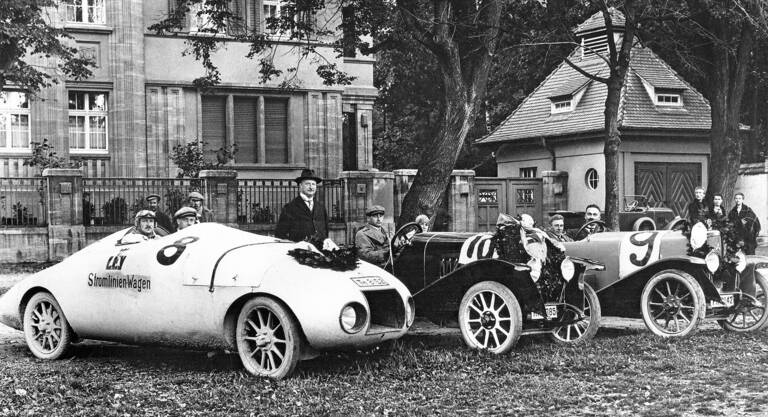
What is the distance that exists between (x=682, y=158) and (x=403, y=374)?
23474 millimetres

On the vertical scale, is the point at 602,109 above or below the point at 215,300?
above

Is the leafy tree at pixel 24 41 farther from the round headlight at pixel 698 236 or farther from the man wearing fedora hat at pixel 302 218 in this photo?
the round headlight at pixel 698 236

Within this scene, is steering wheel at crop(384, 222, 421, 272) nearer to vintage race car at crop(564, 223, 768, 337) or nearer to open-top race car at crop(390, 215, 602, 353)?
open-top race car at crop(390, 215, 602, 353)

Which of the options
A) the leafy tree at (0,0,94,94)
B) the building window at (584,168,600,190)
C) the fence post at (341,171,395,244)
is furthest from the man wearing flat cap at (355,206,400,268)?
the building window at (584,168,600,190)

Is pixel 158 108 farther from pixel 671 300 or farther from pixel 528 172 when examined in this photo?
pixel 671 300

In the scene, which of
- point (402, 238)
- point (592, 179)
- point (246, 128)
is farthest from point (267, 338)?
point (592, 179)

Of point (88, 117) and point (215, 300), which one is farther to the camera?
point (88, 117)

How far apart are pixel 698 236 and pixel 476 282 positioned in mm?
2929

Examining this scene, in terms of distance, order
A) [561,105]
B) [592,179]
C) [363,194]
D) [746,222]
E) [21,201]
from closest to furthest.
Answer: [746,222] < [21,201] < [363,194] < [592,179] < [561,105]

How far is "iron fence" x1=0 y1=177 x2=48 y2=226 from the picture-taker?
22.2 m

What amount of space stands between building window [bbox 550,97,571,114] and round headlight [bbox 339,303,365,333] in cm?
2399

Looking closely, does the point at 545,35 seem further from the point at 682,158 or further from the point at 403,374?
the point at 403,374

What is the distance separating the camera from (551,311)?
34.2ft

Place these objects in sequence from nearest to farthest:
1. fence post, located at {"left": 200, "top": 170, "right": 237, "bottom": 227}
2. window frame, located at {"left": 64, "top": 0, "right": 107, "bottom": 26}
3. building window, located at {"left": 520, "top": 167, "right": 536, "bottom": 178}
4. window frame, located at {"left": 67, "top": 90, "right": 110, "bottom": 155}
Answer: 1. fence post, located at {"left": 200, "top": 170, "right": 237, "bottom": 227}
2. window frame, located at {"left": 64, "top": 0, "right": 107, "bottom": 26}
3. window frame, located at {"left": 67, "top": 90, "right": 110, "bottom": 155}
4. building window, located at {"left": 520, "top": 167, "right": 536, "bottom": 178}
